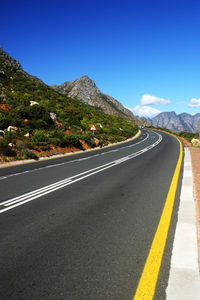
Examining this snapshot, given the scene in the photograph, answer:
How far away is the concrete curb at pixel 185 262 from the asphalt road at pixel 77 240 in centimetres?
10

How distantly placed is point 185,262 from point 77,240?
159 cm

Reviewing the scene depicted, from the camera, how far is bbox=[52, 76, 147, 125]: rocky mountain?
122 meters

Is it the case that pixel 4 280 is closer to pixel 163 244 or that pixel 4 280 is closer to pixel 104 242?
pixel 104 242

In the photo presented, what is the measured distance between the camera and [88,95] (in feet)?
430

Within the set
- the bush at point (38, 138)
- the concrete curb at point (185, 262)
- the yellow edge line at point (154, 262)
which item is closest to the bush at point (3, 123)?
the bush at point (38, 138)

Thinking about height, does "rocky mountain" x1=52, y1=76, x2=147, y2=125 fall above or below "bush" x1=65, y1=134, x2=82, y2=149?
above

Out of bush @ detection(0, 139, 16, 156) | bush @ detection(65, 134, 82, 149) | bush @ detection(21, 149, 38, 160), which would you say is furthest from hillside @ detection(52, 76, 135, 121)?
bush @ detection(0, 139, 16, 156)

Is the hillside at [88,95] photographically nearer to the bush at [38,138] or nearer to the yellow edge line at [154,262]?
the bush at [38,138]

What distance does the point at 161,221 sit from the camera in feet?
13.7

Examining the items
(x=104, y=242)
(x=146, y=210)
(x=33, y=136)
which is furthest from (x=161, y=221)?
(x=33, y=136)

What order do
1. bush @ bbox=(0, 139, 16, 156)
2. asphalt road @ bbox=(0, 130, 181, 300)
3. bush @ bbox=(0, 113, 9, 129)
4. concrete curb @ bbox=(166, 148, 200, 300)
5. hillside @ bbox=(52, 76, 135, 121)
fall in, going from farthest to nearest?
hillside @ bbox=(52, 76, 135, 121) < bush @ bbox=(0, 113, 9, 129) < bush @ bbox=(0, 139, 16, 156) < asphalt road @ bbox=(0, 130, 181, 300) < concrete curb @ bbox=(166, 148, 200, 300)

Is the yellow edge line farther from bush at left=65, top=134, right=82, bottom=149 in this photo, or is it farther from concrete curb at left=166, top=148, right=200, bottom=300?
bush at left=65, top=134, right=82, bottom=149

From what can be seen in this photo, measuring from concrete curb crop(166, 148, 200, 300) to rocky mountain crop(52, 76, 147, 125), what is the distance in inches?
4446

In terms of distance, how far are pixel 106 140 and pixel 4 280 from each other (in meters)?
28.5
